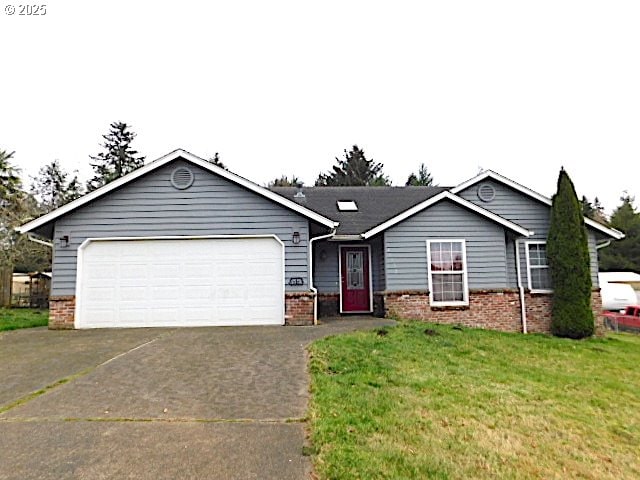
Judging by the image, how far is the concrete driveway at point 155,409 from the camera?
3055 millimetres

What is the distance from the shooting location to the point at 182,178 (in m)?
10.3

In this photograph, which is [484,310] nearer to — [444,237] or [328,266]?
[444,237]

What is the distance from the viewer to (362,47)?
10961mm

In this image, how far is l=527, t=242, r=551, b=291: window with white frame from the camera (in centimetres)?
1202

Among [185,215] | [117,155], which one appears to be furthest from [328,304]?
[117,155]

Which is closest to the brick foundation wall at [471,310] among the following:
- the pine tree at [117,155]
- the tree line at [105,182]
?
the tree line at [105,182]

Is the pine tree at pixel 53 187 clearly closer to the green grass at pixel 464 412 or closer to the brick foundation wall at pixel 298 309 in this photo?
the brick foundation wall at pixel 298 309

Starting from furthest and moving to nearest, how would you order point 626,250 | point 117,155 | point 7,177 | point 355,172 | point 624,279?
point 117,155 < point 355,172 < point 626,250 < point 624,279 < point 7,177

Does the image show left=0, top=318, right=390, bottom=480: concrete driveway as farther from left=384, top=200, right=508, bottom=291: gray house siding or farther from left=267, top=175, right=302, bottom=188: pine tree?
left=267, top=175, right=302, bottom=188: pine tree

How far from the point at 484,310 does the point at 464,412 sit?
25.1 ft

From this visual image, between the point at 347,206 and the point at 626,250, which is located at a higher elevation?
the point at 347,206

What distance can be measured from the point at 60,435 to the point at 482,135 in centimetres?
2043

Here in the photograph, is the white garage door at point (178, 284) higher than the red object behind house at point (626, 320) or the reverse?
higher

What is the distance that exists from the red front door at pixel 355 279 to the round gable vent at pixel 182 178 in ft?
16.3
